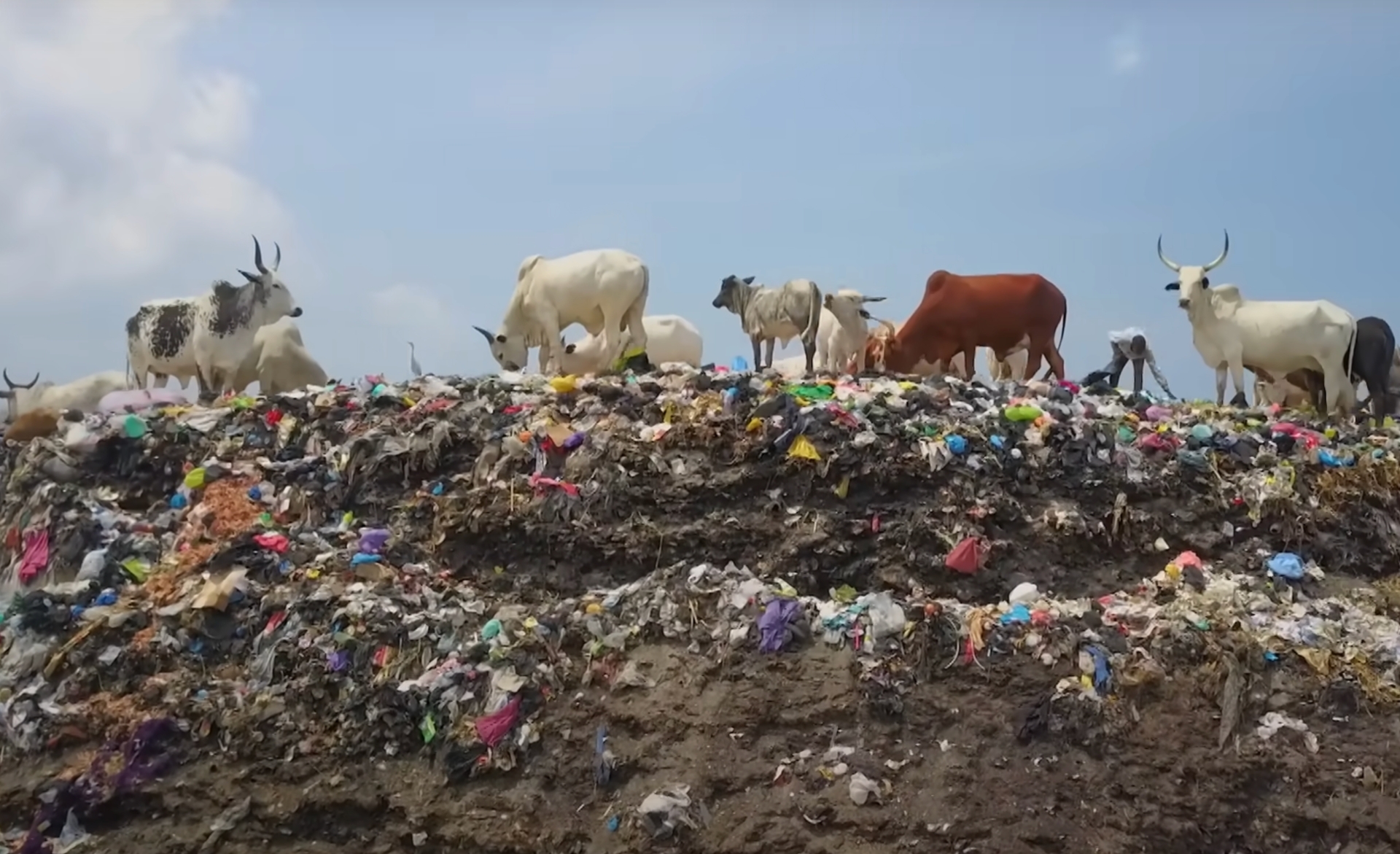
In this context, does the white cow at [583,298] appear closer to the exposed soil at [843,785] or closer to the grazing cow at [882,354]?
the grazing cow at [882,354]

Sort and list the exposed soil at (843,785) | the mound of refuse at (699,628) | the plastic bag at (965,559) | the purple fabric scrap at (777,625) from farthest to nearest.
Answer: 1. the plastic bag at (965,559)
2. the purple fabric scrap at (777,625)
3. the mound of refuse at (699,628)
4. the exposed soil at (843,785)

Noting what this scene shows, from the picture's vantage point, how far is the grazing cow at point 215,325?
848 cm

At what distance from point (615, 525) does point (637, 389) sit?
3.85ft

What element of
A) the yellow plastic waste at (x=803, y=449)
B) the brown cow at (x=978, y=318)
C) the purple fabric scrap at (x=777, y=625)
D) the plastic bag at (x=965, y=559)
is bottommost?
the purple fabric scrap at (x=777, y=625)

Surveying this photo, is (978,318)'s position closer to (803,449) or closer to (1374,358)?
(1374,358)

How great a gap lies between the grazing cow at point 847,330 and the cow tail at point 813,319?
0.07 metres

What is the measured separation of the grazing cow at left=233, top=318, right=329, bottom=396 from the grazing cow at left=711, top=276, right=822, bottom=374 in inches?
160

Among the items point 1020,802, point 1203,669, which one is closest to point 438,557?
point 1020,802

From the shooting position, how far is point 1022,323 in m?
8.87

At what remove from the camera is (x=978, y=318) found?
8.84 metres

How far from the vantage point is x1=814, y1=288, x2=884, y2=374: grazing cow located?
9695 mm

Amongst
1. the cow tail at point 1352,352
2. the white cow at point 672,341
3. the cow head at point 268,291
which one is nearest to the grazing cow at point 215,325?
the cow head at point 268,291

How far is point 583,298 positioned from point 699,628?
472cm

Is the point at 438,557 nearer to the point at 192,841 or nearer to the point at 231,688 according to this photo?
the point at 231,688
